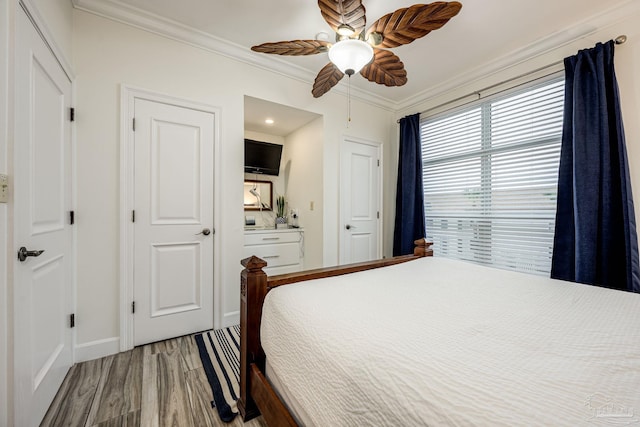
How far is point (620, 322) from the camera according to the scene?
36.9 inches

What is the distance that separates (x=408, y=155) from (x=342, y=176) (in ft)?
3.01

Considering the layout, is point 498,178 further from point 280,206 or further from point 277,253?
point 280,206

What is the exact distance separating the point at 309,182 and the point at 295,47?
1779 mm

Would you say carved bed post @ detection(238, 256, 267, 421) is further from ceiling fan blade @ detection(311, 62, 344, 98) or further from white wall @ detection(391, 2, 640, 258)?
white wall @ detection(391, 2, 640, 258)

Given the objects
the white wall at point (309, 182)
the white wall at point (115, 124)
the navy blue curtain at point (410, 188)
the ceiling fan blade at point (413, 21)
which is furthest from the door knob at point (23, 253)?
the navy blue curtain at point (410, 188)

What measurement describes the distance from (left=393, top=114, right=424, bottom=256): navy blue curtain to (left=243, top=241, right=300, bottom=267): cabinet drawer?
1.39 meters

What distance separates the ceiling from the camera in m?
1.96

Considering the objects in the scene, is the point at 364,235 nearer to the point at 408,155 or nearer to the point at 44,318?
the point at 408,155

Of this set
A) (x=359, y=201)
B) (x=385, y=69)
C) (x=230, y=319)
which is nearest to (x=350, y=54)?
(x=385, y=69)

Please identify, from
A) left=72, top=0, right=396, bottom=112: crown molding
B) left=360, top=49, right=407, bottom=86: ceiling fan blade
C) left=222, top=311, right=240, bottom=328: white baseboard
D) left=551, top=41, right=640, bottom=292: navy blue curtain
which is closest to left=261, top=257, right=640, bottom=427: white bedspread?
left=551, top=41, right=640, bottom=292: navy blue curtain

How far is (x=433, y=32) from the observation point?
7.40ft

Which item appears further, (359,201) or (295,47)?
(359,201)

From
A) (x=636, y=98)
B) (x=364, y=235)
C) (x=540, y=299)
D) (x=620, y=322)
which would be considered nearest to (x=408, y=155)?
(x=364, y=235)

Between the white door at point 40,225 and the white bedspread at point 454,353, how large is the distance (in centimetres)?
107
